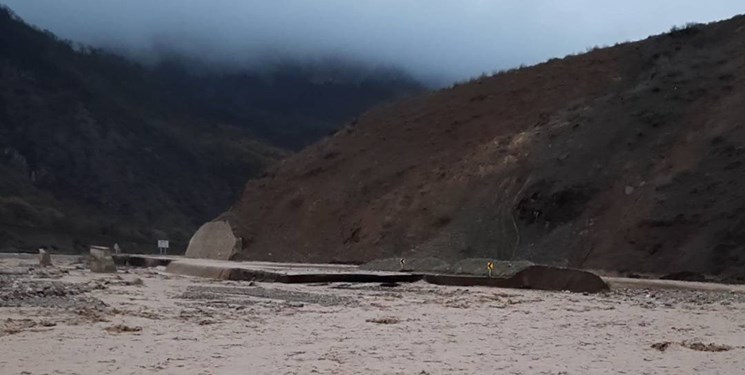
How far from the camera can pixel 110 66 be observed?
108625 mm

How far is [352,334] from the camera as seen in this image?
929cm

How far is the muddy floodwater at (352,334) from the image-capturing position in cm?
708

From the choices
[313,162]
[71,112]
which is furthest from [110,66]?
[313,162]

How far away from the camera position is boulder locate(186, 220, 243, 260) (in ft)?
130

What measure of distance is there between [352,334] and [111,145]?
80175 mm

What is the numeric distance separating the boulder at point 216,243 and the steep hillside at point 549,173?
1.83 ft

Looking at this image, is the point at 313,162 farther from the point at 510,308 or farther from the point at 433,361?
the point at 433,361

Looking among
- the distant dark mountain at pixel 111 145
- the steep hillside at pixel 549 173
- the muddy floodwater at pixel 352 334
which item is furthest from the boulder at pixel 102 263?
the distant dark mountain at pixel 111 145

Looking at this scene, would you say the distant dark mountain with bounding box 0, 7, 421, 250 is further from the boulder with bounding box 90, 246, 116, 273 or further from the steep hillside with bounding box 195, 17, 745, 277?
the boulder with bounding box 90, 246, 116, 273

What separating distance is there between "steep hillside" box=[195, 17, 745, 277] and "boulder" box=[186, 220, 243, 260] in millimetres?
557

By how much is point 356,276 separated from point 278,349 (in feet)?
44.2

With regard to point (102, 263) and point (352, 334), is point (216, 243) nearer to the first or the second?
point (102, 263)

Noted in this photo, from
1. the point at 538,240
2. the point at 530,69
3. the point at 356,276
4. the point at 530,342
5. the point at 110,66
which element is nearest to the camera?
the point at 530,342

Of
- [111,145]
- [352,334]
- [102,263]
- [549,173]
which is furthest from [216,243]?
[111,145]
